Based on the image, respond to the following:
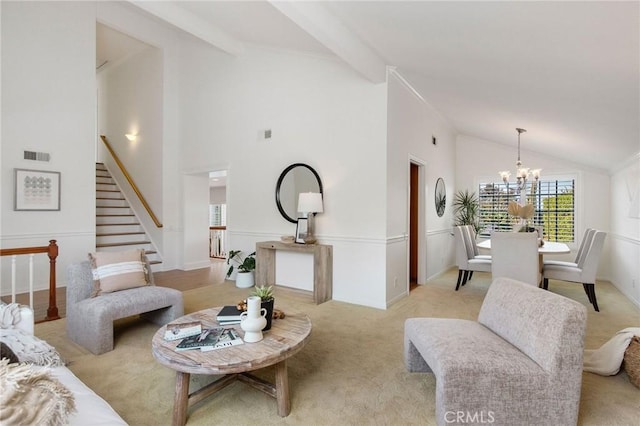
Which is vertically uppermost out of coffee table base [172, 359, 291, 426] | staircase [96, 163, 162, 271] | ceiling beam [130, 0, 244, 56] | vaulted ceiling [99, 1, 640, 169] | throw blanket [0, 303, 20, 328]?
ceiling beam [130, 0, 244, 56]

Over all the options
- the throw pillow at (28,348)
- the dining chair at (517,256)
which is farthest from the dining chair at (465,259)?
the throw pillow at (28,348)

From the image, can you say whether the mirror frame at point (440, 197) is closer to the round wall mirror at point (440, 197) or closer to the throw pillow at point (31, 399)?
the round wall mirror at point (440, 197)

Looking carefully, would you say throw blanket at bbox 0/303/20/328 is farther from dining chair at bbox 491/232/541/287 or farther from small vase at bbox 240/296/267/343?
dining chair at bbox 491/232/541/287

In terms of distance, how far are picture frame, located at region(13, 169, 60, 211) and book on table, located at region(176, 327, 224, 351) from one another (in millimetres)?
4249

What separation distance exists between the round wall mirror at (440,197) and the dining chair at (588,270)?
6.47 feet

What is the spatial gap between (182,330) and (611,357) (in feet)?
9.94

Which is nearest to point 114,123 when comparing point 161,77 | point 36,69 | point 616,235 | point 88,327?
point 161,77

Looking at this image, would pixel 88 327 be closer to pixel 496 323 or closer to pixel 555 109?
pixel 496 323

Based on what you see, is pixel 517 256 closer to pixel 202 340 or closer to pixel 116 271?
pixel 202 340

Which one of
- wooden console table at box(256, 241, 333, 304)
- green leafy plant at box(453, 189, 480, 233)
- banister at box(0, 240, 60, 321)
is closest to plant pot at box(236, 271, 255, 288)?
wooden console table at box(256, 241, 333, 304)

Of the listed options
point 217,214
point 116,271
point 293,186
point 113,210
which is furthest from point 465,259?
point 217,214

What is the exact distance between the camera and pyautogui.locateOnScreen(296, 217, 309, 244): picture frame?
4.23 metres

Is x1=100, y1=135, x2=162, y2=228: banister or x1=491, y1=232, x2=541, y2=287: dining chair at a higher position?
x1=100, y1=135, x2=162, y2=228: banister

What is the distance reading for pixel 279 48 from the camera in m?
4.66
